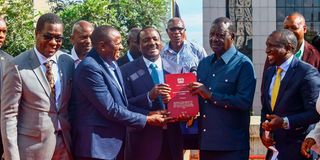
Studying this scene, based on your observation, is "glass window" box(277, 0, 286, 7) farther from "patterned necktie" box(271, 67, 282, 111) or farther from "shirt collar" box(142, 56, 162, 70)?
"patterned necktie" box(271, 67, 282, 111)

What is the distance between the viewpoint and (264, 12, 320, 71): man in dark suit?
24.1 feet

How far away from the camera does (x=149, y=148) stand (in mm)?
7094

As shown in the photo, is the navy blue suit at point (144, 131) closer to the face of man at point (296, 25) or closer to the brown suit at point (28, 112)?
the brown suit at point (28, 112)

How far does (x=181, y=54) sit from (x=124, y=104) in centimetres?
235

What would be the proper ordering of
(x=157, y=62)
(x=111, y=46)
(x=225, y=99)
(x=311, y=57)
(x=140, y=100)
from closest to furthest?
1. (x=111, y=46)
2. (x=225, y=99)
3. (x=140, y=100)
4. (x=157, y=62)
5. (x=311, y=57)

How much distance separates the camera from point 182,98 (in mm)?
6855

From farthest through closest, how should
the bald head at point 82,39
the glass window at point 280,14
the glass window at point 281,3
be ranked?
1. the glass window at point 281,3
2. the glass window at point 280,14
3. the bald head at point 82,39

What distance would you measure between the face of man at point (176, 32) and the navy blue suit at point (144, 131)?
159cm

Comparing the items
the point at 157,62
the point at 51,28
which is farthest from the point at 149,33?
the point at 51,28

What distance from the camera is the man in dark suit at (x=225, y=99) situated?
22.2 ft

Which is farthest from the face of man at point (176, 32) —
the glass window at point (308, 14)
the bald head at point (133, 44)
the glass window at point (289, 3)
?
the glass window at point (308, 14)

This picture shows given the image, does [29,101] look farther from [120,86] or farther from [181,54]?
[181,54]

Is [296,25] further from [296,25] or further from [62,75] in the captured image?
[62,75]

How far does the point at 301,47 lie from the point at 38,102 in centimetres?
317
